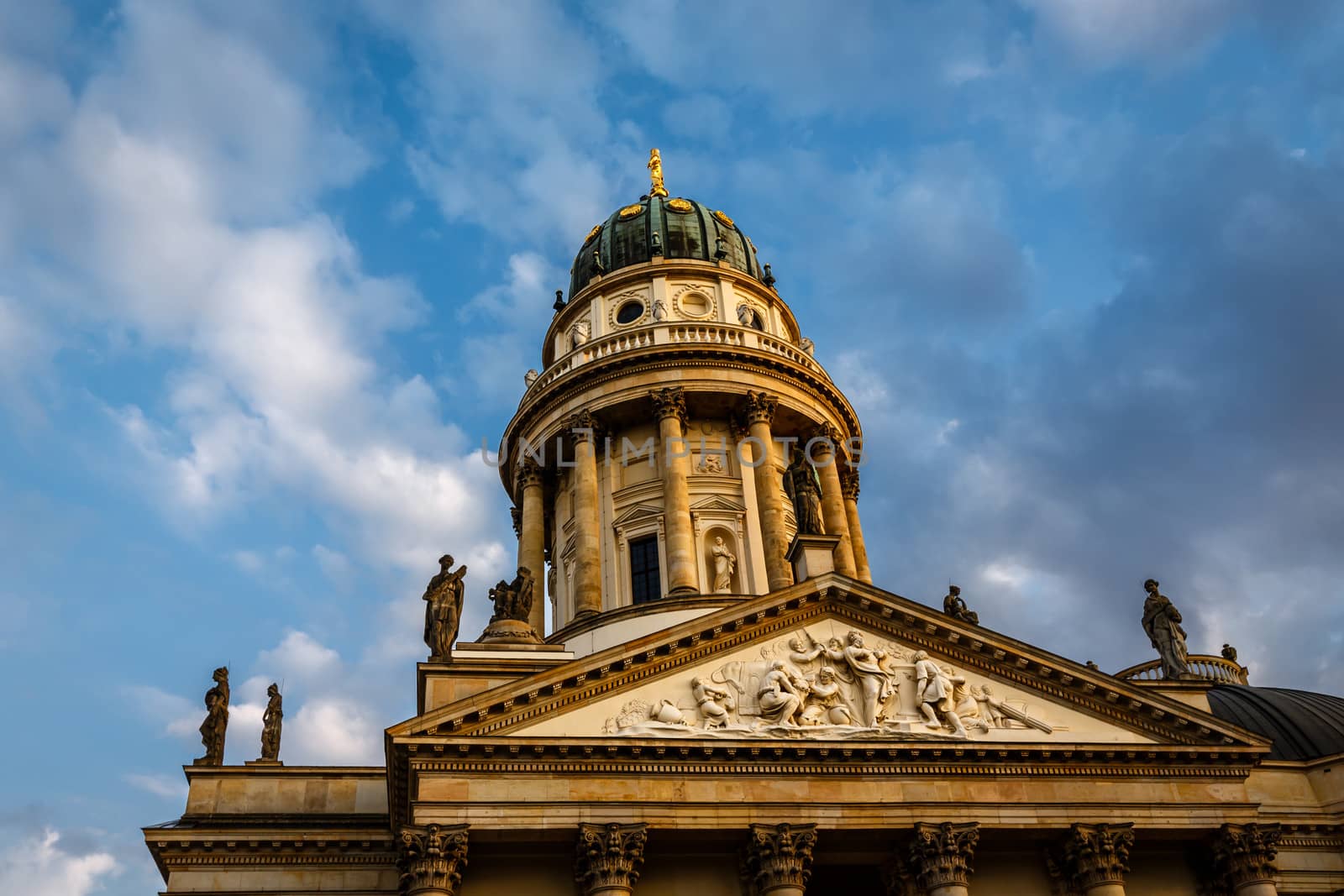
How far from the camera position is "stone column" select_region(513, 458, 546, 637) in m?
39.9

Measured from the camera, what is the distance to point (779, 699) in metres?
25.3

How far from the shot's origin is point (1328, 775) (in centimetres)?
2917

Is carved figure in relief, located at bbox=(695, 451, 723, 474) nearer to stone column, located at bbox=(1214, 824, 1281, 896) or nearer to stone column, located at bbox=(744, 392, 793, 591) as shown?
stone column, located at bbox=(744, 392, 793, 591)

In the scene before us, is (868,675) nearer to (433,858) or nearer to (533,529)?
(433,858)

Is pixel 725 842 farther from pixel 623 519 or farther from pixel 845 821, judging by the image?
pixel 623 519

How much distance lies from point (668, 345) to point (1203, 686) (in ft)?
65.2

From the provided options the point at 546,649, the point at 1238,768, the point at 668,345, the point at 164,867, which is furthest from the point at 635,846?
the point at 668,345

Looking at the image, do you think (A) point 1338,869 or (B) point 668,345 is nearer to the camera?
(A) point 1338,869

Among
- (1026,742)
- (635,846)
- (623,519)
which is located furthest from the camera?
(623,519)

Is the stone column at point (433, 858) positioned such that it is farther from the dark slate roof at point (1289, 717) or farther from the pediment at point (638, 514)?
the dark slate roof at point (1289, 717)

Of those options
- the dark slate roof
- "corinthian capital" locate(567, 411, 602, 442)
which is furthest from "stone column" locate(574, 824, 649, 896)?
"corinthian capital" locate(567, 411, 602, 442)

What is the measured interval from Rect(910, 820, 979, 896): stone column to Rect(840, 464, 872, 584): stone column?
16.9 metres

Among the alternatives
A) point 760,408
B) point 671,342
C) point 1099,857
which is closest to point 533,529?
point 671,342

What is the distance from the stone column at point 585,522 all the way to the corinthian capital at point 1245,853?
18.8 meters
